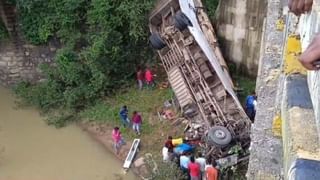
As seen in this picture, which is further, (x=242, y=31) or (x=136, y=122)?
(x=242, y=31)

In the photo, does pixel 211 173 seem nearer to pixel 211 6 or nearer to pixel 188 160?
pixel 188 160

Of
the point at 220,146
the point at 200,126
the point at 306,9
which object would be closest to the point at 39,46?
the point at 200,126

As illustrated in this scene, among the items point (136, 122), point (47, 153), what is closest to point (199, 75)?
point (136, 122)

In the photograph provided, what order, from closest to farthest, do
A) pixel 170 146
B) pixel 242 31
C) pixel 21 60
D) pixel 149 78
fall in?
pixel 170 146
pixel 242 31
pixel 149 78
pixel 21 60

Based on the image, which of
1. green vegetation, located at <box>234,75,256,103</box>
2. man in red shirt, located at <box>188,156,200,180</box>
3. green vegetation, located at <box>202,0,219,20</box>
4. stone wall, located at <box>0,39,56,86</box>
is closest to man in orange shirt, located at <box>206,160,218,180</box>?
man in red shirt, located at <box>188,156,200,180</box>

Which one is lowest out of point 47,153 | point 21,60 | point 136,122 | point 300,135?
point 47,153

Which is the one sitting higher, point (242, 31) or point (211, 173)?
point (242, 31)

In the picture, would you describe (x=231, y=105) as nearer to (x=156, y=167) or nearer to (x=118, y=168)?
(x=156, y=167)
